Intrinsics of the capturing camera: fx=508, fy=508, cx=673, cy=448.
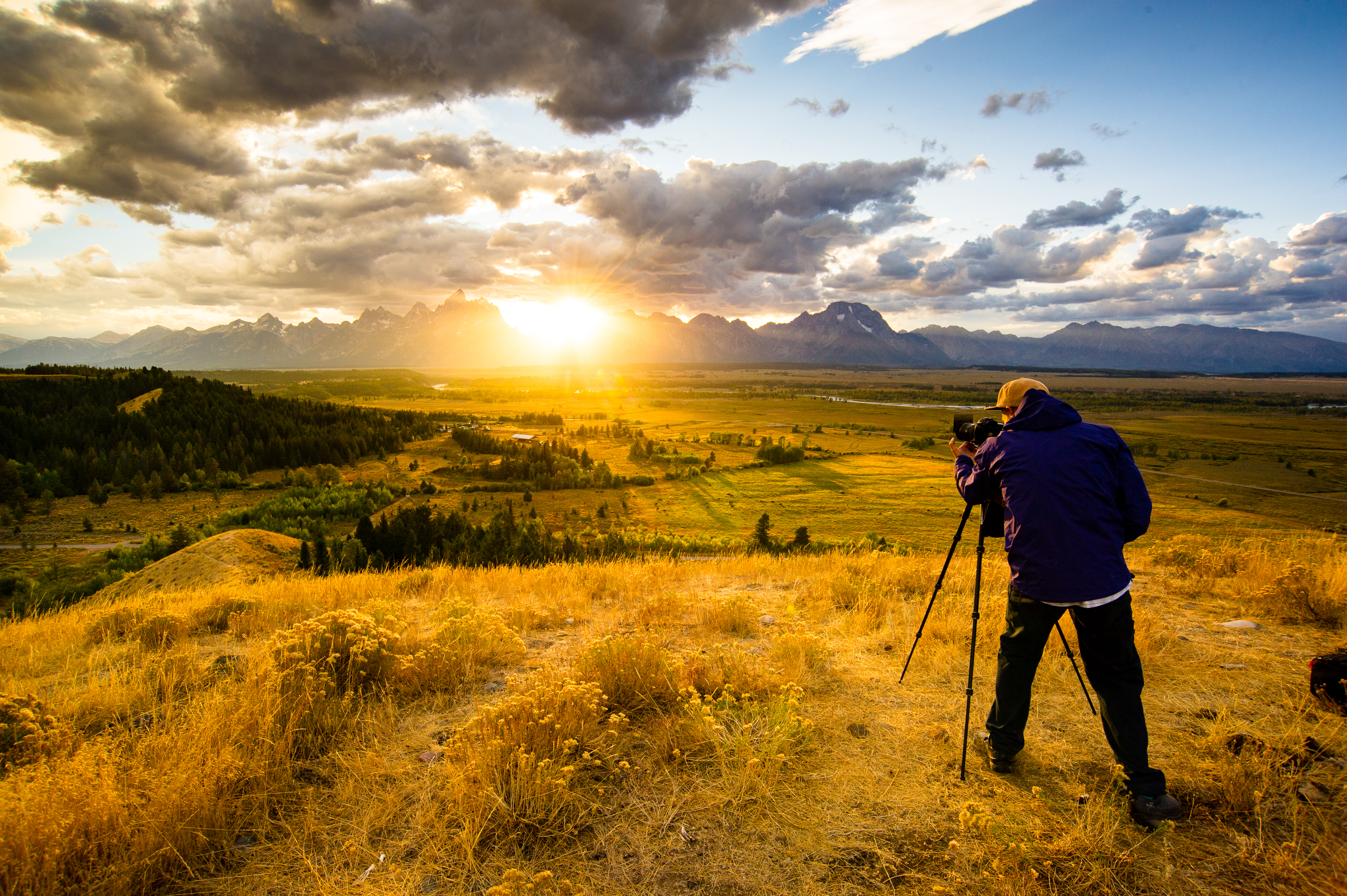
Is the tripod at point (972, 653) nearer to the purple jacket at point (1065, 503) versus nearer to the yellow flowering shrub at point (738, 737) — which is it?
the purple jacket at point (1065, 503)

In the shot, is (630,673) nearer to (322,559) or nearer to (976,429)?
(976,429)

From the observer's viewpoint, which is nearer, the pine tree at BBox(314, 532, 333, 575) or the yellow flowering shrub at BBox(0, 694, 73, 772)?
the yellow flowering shrub at BBox(0, 694, 73, 772)

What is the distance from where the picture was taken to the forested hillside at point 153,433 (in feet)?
207

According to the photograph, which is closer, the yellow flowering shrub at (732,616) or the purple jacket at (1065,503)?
the purple jacket at (1065,503)

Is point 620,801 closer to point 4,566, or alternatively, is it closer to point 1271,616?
point 1271,616

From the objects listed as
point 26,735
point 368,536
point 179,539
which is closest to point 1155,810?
point 26,735

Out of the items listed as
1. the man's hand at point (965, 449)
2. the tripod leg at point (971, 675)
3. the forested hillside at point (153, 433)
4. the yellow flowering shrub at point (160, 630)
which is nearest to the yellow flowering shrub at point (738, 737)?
the tripod leg at point (971, 675)

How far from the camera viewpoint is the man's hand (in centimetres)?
474

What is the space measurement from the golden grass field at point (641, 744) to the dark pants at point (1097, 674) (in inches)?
11.6

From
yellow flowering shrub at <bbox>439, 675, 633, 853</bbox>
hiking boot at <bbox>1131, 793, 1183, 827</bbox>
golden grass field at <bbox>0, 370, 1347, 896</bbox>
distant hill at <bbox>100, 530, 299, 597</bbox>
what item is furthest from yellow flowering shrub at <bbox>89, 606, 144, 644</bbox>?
hiking boot at <bbox>1131, 793, 1183, 827</bbox>

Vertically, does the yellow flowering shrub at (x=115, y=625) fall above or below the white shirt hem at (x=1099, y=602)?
below

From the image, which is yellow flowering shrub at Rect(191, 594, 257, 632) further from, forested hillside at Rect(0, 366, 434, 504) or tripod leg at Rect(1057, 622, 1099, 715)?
forested hillside at Rect(0, 366, 434, 504)

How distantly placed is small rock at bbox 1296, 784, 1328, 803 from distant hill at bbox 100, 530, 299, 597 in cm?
1821

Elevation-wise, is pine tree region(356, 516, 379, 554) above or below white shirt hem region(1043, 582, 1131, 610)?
below
